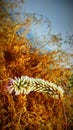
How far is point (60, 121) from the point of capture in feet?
4.14

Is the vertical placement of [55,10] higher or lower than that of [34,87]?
higher

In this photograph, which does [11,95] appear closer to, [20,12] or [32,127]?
[32,127]

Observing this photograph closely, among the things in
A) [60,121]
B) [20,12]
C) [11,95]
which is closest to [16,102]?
[11,95]

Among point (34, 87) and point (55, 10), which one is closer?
point (34, 87)

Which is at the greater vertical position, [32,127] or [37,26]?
[37,26]

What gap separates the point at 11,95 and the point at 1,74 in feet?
0.40

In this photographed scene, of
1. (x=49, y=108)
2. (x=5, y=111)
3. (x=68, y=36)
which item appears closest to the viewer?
(x=5, y=111)

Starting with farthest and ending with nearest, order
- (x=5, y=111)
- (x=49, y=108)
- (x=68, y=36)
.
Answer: (x=68, y=36) < (x=49, y=108) < (x=5, y=111)

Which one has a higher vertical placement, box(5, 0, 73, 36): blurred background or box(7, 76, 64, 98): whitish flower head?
box(5, 0, 73, 36): blurred background

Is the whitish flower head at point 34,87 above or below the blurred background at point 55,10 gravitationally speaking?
below

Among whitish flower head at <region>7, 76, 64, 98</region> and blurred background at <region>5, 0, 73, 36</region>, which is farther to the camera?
blurred background at <region>5, 0, 73, 36</region>

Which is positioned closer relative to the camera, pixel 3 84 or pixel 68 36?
pixel 3 84

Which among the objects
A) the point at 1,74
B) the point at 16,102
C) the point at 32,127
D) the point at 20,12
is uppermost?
the point at 20,12

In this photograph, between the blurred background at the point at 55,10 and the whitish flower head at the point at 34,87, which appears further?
the blurred background at the point at 55,10
